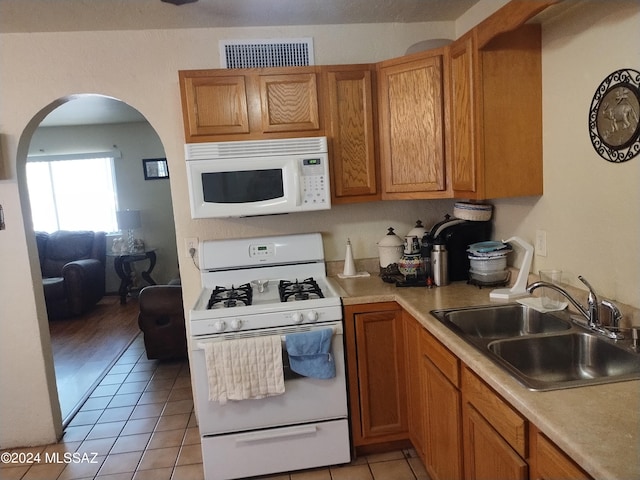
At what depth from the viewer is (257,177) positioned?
2291 millimetres

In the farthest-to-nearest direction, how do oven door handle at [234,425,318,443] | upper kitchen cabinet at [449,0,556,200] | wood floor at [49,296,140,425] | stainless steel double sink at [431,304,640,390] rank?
wood floor at [49,296,140,425] → oven door handle at [234,425,318,443] → upper kitchen cabinet at [449,0,556,200] → stainless steel double sink at [431,304,640,390]

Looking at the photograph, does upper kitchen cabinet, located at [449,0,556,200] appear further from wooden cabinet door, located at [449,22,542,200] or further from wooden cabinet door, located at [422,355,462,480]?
wooden cabinet door, located at [422,355,462,480]

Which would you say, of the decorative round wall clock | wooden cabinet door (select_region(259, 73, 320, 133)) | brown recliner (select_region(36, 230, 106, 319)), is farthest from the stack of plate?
brown recliner (select_region(36, 230, 106, 319))

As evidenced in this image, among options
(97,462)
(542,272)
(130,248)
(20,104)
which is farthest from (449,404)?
(130,248)

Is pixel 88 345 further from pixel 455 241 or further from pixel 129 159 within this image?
pixel 455 241

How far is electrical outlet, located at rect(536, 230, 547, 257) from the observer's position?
2.05 metres

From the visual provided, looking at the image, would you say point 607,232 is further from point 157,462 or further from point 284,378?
point 157,462

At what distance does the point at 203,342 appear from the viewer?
207cm

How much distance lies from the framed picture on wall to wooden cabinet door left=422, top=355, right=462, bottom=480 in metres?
5.31

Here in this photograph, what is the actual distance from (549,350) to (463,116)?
1.08 metres

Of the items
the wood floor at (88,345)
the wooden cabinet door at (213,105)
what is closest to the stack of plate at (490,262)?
the wooden cabinet door at (213,105)

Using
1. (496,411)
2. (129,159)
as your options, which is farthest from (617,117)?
(129,159)

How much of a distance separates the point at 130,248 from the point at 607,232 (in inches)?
225

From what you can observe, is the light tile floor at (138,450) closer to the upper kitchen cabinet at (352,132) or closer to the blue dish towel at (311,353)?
the blue dish towel at (311,353)
